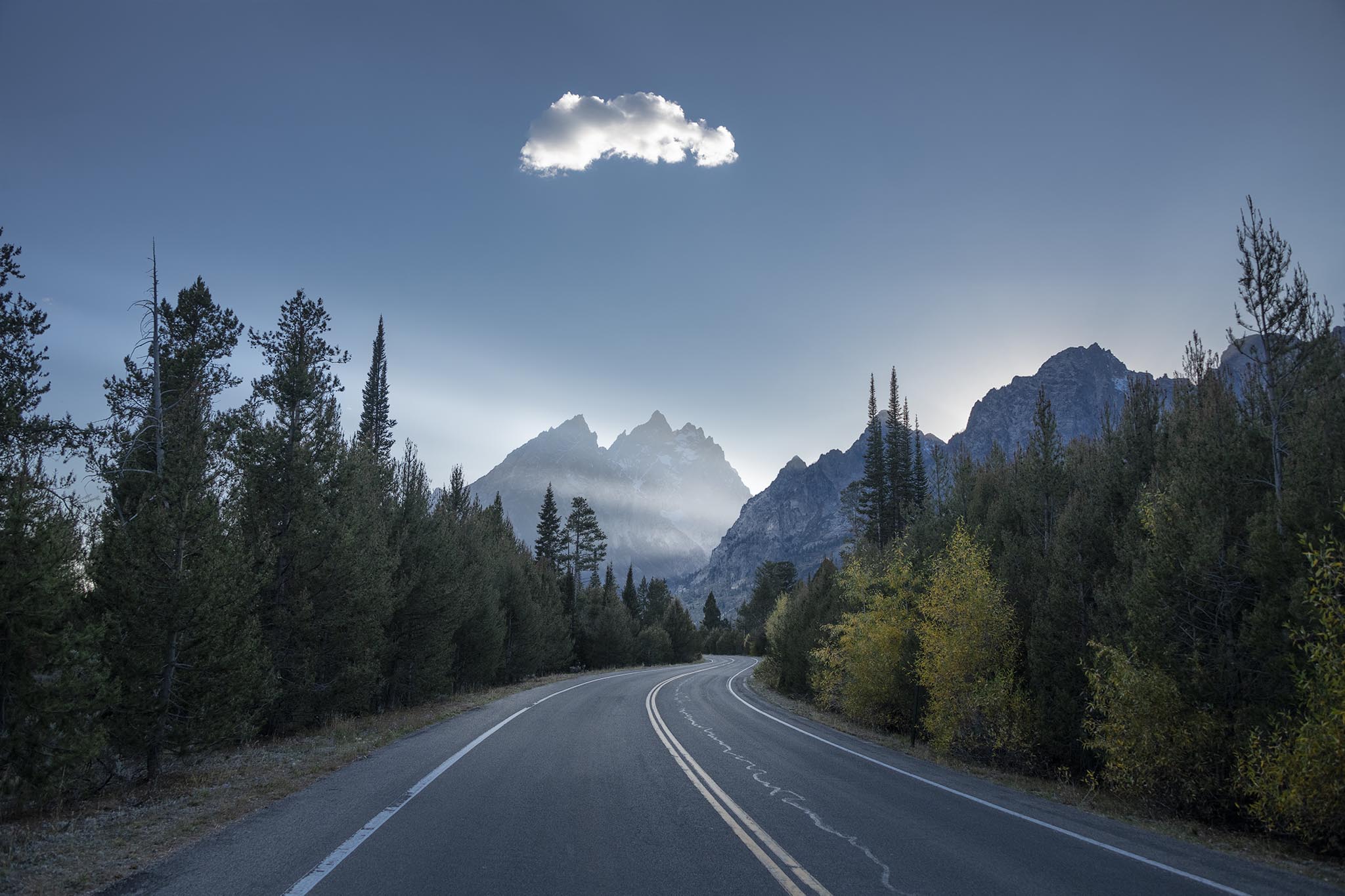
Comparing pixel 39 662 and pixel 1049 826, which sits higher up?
pixel 39 662

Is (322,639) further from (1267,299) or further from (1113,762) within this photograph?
(1267,299)

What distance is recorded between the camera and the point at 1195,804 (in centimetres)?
1223

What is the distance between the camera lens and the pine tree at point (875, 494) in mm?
58875

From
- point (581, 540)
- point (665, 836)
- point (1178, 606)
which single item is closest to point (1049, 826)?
point (665, 836)

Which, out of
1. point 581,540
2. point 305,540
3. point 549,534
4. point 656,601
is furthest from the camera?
point 656,601

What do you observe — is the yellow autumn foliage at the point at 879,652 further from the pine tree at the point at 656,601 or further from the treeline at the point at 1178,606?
the pine tree at the point at 656,601

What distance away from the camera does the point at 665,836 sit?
711 cm

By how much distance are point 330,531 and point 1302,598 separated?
805 inches

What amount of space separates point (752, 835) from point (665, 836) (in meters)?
0.97

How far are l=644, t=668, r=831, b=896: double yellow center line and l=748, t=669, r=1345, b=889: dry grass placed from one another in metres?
5.98

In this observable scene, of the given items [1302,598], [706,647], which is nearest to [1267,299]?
[1302,598]

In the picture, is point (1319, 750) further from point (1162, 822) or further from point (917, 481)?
point (917, 481)

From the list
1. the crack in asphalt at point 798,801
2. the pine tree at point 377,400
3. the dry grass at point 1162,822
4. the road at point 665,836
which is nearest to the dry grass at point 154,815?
the road at point 665,836

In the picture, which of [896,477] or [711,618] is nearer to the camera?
[896,477]
